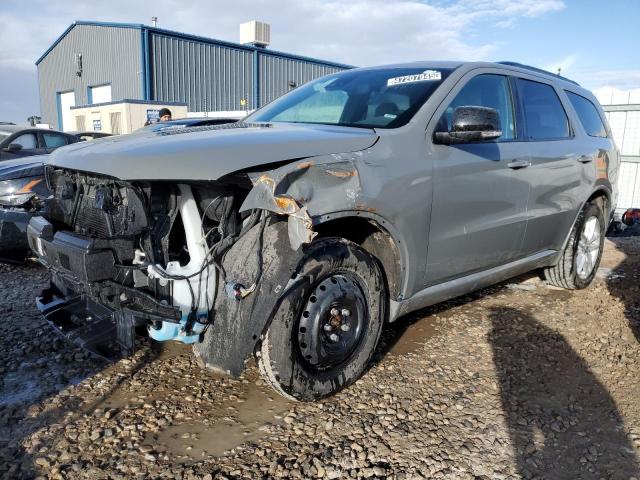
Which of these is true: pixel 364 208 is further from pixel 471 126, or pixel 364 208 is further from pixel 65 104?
pixel 65 104

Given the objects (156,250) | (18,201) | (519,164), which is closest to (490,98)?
(519,164)

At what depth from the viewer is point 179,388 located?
2.96 meters

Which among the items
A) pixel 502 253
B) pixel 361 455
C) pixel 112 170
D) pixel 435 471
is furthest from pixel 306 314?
pixel 502 253

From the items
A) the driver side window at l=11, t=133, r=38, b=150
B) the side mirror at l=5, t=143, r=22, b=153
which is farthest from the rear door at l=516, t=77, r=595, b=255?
the driver side window at l=11, t=133, r=38, b=150

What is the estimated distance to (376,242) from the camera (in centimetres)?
303

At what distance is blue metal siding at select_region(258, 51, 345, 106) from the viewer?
25234 millimetres

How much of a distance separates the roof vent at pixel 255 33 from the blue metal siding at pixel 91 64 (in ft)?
19.4

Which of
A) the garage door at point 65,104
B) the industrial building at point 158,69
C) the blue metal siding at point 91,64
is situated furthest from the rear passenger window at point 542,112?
the garage door at point 65,104

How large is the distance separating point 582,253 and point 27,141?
8.43 meters

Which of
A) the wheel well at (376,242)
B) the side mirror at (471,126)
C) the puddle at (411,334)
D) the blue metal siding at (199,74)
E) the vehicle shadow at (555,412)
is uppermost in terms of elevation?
the blue metal siding at (199,74)

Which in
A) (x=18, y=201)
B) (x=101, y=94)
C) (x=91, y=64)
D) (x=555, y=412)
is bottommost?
(x=555, y=412)

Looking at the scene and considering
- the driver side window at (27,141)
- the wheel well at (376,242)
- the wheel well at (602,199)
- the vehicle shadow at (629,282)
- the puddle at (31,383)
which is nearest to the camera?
the puddle at (31,383)

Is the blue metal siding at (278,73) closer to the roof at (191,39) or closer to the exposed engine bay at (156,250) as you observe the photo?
the roof at (191,39)

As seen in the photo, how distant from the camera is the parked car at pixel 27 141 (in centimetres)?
834
